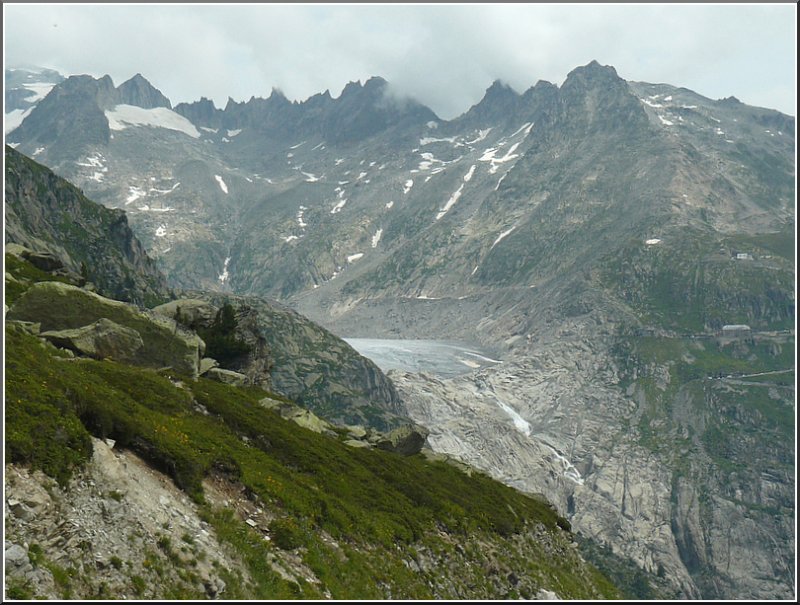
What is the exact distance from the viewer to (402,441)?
5194 cm

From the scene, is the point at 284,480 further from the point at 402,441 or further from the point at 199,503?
the point at 402,441

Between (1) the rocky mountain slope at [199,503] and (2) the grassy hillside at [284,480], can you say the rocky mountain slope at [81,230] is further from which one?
(2) the grassy hillside at [284,480]

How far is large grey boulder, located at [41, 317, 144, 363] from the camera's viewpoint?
33312 millimetres

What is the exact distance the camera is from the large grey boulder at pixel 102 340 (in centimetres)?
3331

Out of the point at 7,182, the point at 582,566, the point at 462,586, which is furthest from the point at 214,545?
the point at 7,182

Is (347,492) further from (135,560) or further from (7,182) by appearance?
(7,182)

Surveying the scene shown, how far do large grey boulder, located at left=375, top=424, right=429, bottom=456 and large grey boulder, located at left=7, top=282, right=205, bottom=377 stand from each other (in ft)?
53.7

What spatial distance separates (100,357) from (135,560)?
20254 millimetres

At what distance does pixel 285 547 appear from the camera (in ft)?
69.5

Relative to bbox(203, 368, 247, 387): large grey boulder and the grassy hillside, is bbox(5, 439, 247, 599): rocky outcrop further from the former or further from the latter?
bbox(203, 368, 247, 387): large grey boulder

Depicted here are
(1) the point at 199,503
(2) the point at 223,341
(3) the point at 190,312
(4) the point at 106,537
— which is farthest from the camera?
(3) the point at 190,312

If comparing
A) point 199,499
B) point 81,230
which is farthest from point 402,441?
point 81,230

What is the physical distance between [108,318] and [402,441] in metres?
24.7

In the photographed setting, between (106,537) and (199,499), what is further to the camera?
(199,499)
